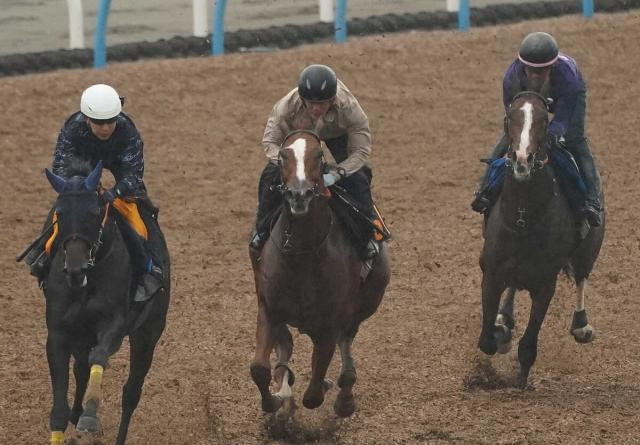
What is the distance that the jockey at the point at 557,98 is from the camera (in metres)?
11.4

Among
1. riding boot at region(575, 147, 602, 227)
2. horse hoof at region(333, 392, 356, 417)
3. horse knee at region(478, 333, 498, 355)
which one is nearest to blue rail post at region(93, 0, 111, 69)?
riding boot at region(575, 147, 602, 227)

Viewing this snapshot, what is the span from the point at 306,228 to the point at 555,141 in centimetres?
257

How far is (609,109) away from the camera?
19.0 meters

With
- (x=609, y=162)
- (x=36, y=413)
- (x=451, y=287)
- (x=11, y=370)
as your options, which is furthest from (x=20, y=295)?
(x=609, y=162)

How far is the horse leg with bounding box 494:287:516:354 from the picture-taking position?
12.3 meters

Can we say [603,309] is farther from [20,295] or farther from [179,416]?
[20,295]

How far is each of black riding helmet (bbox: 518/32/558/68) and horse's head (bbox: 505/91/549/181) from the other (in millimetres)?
462

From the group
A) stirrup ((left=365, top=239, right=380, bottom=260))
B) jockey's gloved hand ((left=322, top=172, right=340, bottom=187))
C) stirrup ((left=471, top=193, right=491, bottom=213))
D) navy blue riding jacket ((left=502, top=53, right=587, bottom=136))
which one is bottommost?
stirrup ((left=365, top=239, right=380, bottom=260))

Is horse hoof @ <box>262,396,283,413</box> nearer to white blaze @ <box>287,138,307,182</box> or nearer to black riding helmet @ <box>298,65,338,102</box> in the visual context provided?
white blaze @ <box>287,138,307,182</box>

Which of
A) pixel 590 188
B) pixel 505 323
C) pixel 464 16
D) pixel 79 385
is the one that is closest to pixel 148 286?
pixel 79 385

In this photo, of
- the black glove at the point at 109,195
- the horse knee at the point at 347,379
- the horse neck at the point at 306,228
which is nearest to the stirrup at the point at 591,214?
the horse knee at the point at 347,379

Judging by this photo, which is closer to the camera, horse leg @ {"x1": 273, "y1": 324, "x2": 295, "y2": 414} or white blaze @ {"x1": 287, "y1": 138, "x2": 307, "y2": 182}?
white blaze @ {"x1": 287, "y1": 138, "x2": 307, "y2": 182}

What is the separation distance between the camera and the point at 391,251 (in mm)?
15492

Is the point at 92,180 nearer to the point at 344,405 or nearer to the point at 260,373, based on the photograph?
the point at 260,373
